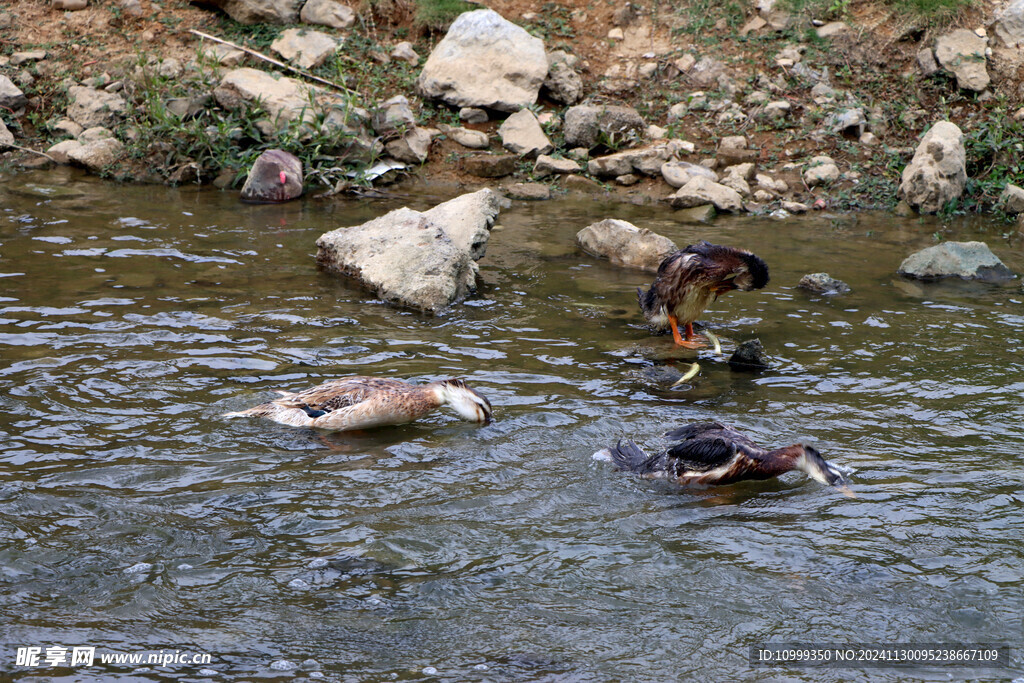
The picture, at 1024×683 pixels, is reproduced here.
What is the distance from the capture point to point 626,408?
19.3 ft

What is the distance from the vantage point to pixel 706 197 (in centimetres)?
1092

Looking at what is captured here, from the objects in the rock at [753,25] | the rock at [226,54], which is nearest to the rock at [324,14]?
the rock at [226,54]

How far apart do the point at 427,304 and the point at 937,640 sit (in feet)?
16.4

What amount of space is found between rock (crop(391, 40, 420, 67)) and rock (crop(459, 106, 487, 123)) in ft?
4.97

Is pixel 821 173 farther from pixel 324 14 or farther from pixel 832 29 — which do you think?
pixel 324 14

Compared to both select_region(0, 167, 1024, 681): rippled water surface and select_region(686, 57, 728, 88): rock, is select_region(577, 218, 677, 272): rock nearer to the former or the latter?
select_region(0, 167, 1024, 681): rippled water surface

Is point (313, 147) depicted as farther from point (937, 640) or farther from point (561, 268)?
point (937, 640)

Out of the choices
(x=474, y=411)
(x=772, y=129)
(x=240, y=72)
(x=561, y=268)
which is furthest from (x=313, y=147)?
(x=474, y=411)

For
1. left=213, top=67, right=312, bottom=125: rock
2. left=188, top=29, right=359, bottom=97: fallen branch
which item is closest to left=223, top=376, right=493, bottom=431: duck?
left=213, top=67, right=312, bottom=125: rock

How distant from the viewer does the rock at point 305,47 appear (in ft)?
42.8

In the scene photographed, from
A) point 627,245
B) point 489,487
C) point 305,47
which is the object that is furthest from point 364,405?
point 305,47

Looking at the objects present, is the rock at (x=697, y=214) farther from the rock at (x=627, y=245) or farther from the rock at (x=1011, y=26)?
the rock at (x=1011, y=26)

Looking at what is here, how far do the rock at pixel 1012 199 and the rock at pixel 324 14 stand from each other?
9.28 m

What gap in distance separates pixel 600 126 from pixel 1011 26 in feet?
17.8
